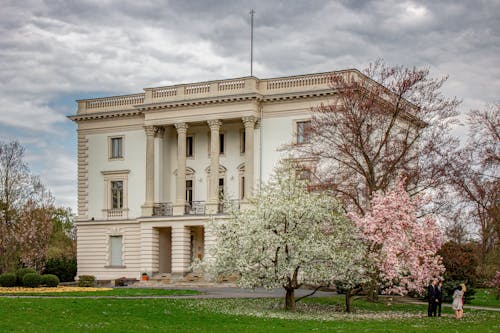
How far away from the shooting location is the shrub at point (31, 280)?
41.2m

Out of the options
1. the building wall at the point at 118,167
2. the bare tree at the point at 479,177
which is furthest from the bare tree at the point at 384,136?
the building wall at the point at 118,167

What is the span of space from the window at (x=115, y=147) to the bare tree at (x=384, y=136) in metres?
23.1

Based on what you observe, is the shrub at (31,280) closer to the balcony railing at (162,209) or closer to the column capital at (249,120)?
the balcony railing at (162,209)

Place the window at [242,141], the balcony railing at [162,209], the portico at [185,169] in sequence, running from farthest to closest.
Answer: the balcony railing at [162,209], the window at [242,141], the portico at [185,169]

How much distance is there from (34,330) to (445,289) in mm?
25472

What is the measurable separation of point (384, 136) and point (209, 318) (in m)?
16.8

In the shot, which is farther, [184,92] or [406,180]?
[184,92]

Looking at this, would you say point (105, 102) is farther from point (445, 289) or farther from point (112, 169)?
point (445, 289)

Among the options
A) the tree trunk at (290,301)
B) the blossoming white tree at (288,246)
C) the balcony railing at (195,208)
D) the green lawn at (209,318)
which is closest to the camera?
the green lawn at (209,318)

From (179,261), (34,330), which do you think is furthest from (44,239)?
(34,330)

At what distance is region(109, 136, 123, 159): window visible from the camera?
58.6 metres

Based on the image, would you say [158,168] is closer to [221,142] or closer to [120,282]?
[221,142]

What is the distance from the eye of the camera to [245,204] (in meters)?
51.6

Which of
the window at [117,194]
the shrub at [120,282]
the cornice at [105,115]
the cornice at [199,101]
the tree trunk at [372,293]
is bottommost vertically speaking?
the shrub at [120,282]
